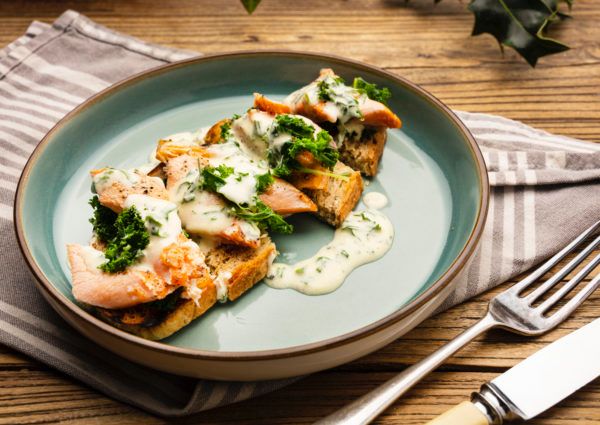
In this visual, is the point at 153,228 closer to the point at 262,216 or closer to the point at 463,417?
the point at 262,216

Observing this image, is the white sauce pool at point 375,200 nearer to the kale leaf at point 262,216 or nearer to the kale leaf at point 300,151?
the kale leaf at point 300,151

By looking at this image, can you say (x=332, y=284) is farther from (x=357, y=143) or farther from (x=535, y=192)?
(x=535, y=192)

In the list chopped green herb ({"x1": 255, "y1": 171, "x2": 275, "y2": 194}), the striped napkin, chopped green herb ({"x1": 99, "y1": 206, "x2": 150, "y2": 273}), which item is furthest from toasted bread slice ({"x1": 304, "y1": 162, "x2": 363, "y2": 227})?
chopped green herb ({"x1": 99, "y1": 206, "x2": 150, "y2": 273})

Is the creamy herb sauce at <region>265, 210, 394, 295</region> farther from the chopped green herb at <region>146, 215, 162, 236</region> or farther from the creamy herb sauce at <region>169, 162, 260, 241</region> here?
the chopped green herb at <region>146, 215, 162, 236</region>

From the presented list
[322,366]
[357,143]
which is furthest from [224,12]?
[322,366]

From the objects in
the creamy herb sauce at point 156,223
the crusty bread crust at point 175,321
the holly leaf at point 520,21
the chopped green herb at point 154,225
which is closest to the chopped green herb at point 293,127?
the creamy herb sauce at point 156,223
